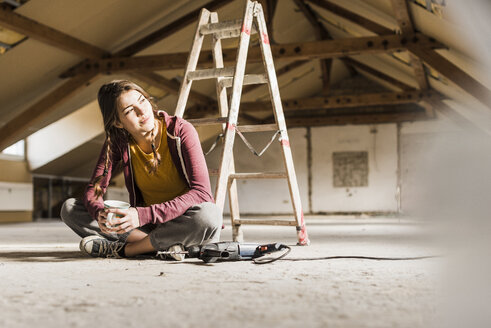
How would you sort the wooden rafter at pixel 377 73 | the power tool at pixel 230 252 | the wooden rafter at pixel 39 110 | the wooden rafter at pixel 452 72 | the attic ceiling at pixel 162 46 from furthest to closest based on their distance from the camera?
1. the wooden rafter at pixel 377 73
2. the wooden rafter at pixel 39 110
3. the wooden rafter at pixel 452 72
4. the attic ceiling at pixel 162 46
5. the power tool at pixel 230 252

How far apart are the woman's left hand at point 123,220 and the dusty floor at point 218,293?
151 mm

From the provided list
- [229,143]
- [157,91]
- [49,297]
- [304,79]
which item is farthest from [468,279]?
[304,79]

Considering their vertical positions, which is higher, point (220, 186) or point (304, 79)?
point (304, 79)

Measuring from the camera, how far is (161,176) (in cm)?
234

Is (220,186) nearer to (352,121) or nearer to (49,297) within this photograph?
(49,297)

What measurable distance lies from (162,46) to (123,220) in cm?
608

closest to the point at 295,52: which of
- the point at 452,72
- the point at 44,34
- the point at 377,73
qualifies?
the point at 452,72

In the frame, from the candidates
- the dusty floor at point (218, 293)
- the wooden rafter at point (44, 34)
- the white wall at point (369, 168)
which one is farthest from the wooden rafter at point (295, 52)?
the white wall at point (369, 168)

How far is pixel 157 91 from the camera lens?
9031mm

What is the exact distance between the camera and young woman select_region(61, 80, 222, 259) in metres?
2.18

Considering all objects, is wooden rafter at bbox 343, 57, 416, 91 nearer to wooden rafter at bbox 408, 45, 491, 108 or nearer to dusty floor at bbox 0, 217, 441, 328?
wooden rafter at bbox 408, 45, 491, 108

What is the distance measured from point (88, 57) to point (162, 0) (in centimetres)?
119

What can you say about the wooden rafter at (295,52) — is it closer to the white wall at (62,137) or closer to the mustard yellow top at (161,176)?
the white wall at (62,137)

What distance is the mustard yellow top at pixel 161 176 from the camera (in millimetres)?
2326
